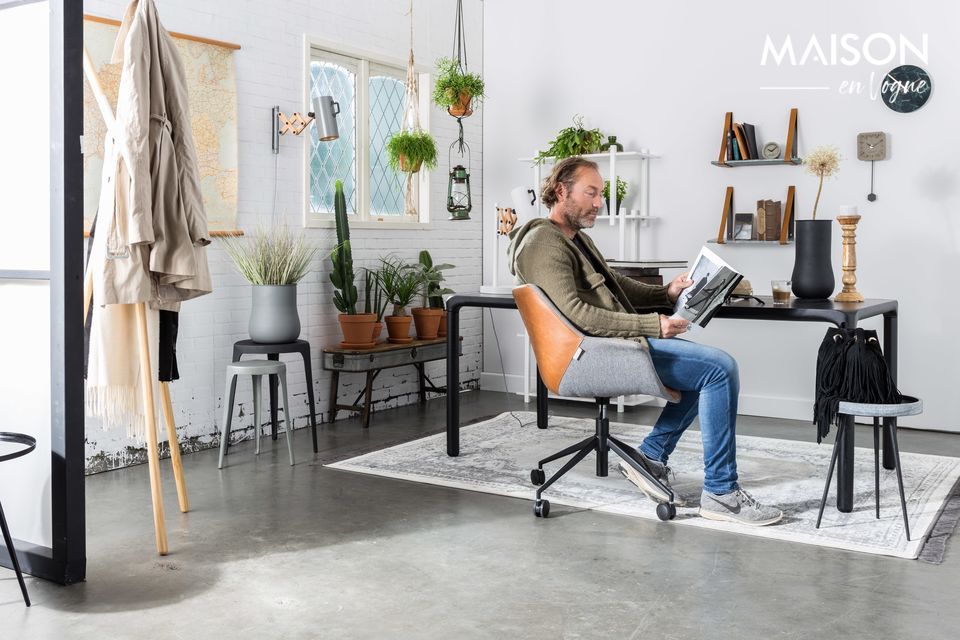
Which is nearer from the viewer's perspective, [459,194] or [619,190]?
[619,190]

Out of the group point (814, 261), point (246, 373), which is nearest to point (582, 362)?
point (814, 261)

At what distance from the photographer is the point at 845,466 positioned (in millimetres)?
3596

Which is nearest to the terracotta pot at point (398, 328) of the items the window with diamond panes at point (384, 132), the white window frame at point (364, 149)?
the white window frame at point (364, 149)

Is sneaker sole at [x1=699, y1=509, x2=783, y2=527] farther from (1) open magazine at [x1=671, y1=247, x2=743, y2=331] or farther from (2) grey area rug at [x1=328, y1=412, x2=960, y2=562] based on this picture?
(1) open magazine at [x1=671, y1=247, x2=743, y2=331]

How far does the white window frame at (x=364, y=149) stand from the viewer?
5.57 meters

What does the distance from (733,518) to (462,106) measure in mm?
3572

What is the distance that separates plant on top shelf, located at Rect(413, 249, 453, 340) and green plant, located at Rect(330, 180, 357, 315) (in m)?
0.71

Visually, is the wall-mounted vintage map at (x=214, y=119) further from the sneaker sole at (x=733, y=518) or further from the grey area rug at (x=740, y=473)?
the sneaker sole at (x=733, y=518)

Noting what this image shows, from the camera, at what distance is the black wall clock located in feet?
17.9

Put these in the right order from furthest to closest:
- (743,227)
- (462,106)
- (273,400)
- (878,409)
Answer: (462,106) < (743,227) < (273,400) < (878,409)

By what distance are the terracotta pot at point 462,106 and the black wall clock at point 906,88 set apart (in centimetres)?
252

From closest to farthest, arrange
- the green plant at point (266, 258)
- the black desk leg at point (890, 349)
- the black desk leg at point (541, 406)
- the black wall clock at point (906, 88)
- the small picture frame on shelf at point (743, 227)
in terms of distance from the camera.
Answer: the black desk leg at point (890, 349)
the green plant at point (266, 258)
the black desk leg at point (541, 406)
the black wall clock at point (906, 88)
the small picture frame on shelf at point (743, 227)

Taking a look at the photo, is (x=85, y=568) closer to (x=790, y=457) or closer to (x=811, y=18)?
(x=790, y=457)

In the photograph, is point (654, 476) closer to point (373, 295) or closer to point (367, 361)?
point (367, 361)
